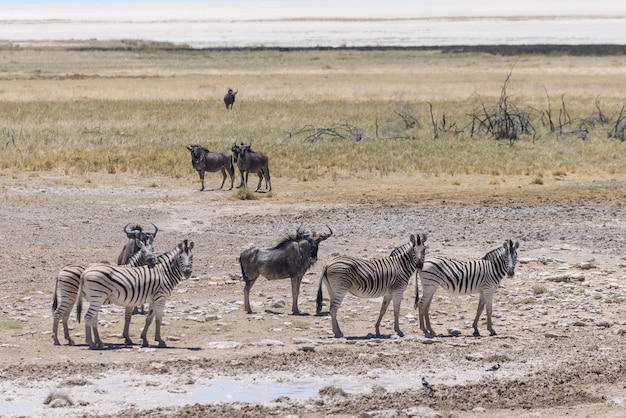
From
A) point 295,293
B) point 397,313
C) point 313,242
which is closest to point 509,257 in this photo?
point 397,313

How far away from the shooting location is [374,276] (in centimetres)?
1348

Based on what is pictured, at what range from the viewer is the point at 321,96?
185 feet

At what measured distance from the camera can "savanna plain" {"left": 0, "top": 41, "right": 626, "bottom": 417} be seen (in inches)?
441

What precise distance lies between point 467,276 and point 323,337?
6.12 ft

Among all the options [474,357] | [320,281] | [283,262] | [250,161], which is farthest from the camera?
[250,161]

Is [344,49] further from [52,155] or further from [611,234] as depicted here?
[611,234]

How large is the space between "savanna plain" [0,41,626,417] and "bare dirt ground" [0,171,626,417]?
0.04m

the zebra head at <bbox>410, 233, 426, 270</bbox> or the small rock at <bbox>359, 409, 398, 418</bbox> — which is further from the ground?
the zebra head at <bbox>410, 233, 426, 270</bbox>

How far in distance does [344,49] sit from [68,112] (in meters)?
68.6

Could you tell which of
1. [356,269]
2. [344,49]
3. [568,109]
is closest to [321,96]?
[568,109]

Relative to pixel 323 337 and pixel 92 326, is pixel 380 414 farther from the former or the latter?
→ pixel 92 326

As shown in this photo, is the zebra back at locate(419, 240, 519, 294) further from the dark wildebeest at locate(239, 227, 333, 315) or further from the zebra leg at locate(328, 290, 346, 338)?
the dark wildebeest at locate(239, 227, 333, 315)

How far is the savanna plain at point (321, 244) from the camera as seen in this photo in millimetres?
11203

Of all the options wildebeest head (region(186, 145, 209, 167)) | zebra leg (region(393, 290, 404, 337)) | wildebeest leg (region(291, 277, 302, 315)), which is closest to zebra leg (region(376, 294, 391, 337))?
zebra leg (region(393, 290, 404, 337))
